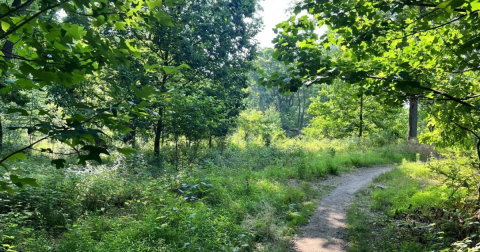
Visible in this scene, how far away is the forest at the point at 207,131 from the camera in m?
1.84

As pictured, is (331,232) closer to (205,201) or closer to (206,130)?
(205,201)

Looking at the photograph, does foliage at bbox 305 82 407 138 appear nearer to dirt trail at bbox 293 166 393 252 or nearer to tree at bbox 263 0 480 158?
dirt trail at bbox 293 166 393 252

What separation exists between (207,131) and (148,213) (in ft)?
17.0

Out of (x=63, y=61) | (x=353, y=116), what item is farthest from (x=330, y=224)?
(x=353, y=116)

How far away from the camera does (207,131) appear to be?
10477 millimetres

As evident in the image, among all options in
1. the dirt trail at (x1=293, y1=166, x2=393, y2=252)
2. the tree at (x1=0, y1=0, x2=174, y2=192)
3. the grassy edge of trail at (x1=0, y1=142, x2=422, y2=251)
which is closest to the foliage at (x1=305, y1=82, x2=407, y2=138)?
the dirt trail at (x1=293, y1=166, x2=393, y2=252)

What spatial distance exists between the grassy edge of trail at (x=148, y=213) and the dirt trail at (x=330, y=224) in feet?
0.85

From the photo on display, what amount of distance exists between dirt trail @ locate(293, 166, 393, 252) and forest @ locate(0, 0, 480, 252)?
160 mm

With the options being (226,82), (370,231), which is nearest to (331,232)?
(370,231)

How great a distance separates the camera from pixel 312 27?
3891 millimetres

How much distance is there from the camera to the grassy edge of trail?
179 inches

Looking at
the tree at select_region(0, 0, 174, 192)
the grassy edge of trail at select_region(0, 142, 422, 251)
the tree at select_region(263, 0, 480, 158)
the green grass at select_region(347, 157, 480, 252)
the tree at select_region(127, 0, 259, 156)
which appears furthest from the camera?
the tree at select_region(127, 0, 259, 156)

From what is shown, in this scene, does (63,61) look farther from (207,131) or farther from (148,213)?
(207,131)

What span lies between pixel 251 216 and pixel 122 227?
2.73m
